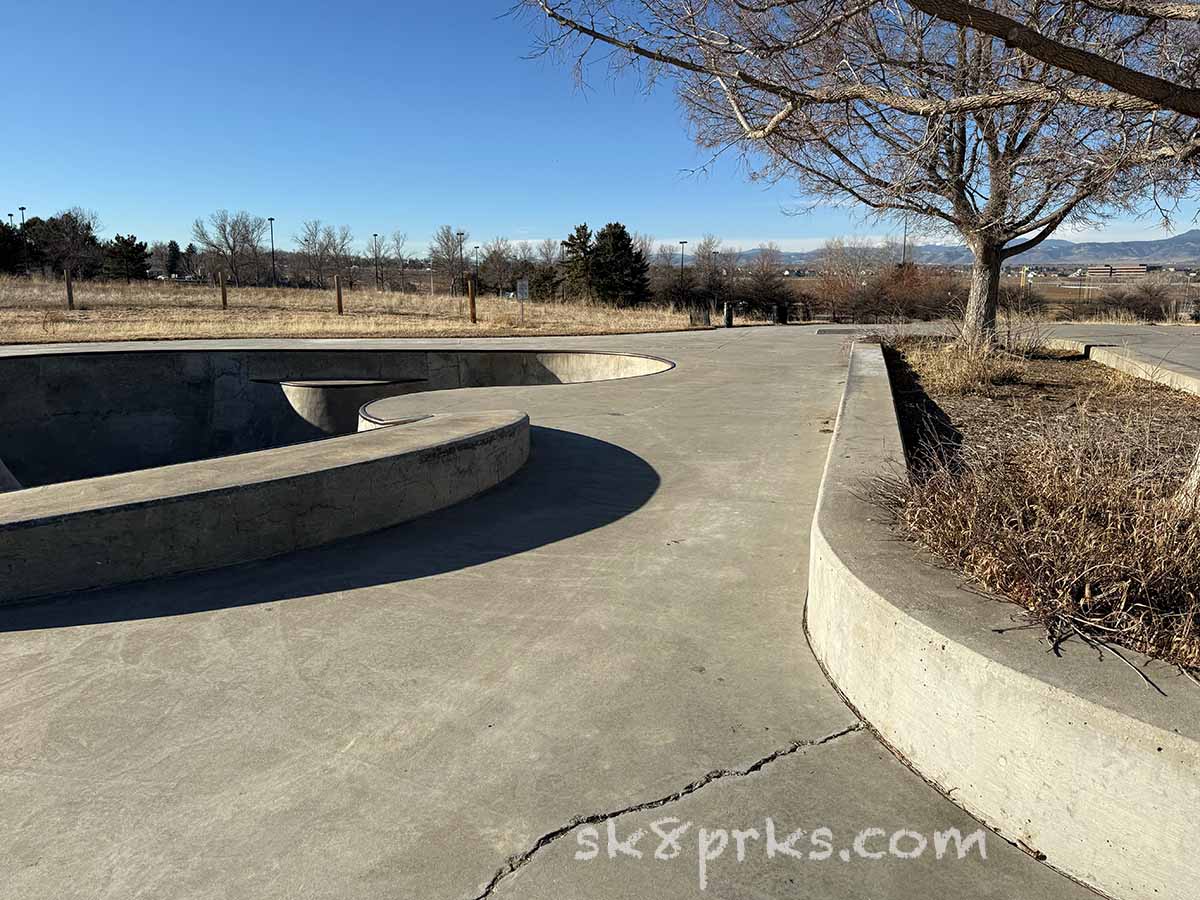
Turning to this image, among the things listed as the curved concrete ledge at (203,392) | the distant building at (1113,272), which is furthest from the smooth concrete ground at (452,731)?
the distant building at (1113,272)

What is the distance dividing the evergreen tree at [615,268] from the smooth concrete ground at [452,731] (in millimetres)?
47302

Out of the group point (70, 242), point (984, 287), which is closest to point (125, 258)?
point (70, 242)

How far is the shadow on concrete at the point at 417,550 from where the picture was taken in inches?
163

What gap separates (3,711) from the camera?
3.16 metres

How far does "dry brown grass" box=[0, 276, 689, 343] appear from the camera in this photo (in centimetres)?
2323

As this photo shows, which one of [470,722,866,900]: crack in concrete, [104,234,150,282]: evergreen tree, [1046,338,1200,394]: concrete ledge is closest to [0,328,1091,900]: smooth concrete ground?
[470,722,866,900]: crack in concrete

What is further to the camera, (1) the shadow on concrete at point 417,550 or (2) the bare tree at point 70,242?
(2) the bare tree at point 70,242

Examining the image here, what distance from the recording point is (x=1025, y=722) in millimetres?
2270

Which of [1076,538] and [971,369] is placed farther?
[971,369]

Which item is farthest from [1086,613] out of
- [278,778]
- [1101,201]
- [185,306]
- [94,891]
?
[185,306]

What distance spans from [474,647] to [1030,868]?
7.61ft

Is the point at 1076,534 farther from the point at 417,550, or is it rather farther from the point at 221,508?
the point at 221,508

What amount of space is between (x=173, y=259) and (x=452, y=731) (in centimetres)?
9752

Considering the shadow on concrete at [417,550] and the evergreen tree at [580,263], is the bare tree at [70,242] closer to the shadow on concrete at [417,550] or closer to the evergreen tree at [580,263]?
the evergreen tree at [580,263]
